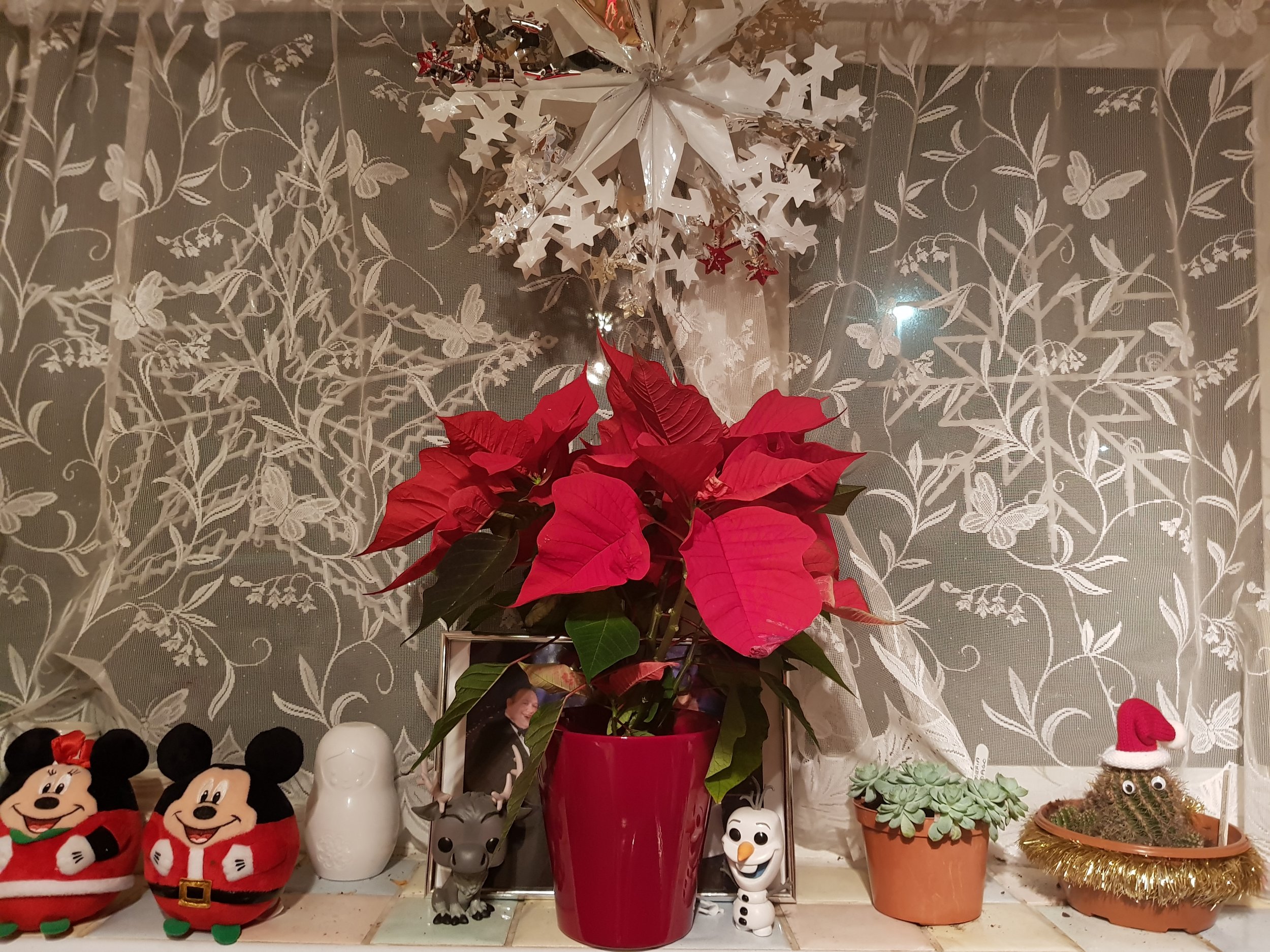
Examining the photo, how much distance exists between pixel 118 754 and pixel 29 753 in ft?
0.30

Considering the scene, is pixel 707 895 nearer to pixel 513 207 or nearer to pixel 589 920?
pixel 589 920

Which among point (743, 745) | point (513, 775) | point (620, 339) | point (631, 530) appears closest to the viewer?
point (631, 530)

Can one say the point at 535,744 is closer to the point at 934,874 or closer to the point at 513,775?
the point at 513,775

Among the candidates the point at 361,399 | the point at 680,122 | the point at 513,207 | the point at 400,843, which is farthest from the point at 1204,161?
the point at 400,843

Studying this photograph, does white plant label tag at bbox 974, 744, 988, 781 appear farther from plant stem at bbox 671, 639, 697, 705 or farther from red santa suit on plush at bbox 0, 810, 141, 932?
red santa suit on plush at bbox 0, 810, 141, 932

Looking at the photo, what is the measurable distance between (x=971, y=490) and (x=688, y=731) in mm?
458

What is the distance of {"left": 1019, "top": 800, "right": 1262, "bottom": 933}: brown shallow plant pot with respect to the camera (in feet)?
2.77

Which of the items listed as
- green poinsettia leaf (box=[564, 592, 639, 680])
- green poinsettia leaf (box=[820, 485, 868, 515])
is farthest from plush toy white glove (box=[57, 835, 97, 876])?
green poinsettia leaf (box=[820, 485, 868, 515])

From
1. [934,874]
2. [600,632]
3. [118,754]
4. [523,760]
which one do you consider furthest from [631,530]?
[118,754]

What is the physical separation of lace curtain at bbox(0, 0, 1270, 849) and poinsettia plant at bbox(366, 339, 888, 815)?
19 cm

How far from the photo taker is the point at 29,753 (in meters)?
0.90

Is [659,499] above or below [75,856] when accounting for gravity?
above

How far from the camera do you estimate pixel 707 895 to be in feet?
3.05

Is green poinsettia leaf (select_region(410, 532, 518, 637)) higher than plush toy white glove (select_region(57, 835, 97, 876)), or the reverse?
green poinsettia leaf (select_region(410, 532, 518, 637))
